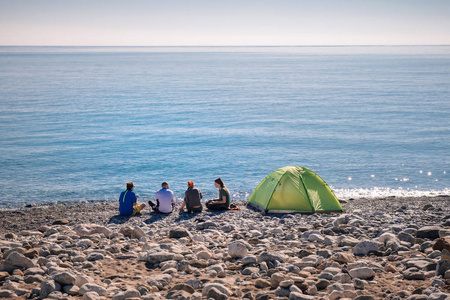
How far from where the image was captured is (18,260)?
8797 mm

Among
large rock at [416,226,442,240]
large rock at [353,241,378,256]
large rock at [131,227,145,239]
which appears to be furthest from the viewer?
large rock at [131,227,145,239]

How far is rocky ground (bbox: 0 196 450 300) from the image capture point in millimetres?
7598

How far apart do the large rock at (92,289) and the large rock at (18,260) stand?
6.30 ft

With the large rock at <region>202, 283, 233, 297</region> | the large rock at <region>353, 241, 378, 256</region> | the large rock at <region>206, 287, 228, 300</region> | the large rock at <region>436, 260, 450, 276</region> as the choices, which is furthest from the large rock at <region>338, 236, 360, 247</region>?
the large rock at <region>206, 287, 228, 300</region>

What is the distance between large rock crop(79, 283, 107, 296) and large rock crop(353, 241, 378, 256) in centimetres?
560

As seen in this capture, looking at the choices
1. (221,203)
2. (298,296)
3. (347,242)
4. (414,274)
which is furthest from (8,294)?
(221,203)

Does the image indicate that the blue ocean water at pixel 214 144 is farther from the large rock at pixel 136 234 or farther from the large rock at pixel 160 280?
the large rock at pixel 160 280

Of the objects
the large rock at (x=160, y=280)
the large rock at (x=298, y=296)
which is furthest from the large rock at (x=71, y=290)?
the large rock at (x=298, y=296)

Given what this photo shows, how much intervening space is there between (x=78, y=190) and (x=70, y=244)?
1584cm

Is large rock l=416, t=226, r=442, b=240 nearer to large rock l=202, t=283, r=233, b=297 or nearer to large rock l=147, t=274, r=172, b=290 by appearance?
large rock l=202, t=283, r=233, b=297

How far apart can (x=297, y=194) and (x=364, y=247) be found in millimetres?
7471

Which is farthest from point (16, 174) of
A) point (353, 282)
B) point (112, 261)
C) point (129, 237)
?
point (353, 282)

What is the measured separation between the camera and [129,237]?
12617 mm

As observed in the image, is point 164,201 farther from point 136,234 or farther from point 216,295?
point 216,295
